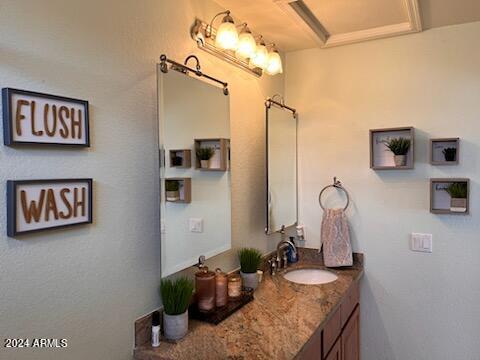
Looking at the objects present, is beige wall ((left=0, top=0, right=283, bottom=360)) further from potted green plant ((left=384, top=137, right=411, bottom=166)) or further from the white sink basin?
potted green plant ((left=384, top=137, right=411, bottom=166))

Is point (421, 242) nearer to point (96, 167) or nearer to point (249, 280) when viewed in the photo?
point (249, 280)

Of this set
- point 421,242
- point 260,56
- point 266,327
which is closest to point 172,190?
point 266,327

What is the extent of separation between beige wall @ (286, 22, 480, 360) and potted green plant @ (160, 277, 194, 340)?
4.28 ft

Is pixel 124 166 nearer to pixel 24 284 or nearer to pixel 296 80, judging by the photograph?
pixel 24 284

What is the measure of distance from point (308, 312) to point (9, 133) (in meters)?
1.35

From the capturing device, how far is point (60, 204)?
1.05 metres

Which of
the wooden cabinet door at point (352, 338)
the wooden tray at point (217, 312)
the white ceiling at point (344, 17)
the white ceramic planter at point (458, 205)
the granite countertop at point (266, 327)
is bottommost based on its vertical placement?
the wooden cabinet door at point (352, 338)

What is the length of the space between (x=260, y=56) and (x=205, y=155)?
2.11ft

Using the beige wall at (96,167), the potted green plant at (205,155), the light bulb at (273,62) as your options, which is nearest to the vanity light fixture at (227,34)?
the beige wall at (96,167)

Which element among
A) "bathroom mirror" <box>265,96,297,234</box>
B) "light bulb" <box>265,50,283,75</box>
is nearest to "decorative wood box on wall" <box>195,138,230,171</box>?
"bathroom mirror" <box>265,96,297,234</box>

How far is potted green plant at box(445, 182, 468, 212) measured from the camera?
201 centimetres

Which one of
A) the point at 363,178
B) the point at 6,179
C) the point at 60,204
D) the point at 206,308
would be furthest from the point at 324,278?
the point at 6,179

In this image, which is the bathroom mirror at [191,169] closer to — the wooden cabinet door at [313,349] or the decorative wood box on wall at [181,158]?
the decorative wood box on wall at [181,158]

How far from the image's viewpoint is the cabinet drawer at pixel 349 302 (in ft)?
6.35
